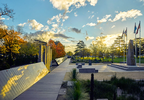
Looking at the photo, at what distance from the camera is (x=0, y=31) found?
2308cm

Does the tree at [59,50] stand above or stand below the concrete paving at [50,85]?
above

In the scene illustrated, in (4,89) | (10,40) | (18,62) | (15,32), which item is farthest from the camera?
(15,32)

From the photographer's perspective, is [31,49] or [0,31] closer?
[0,31]

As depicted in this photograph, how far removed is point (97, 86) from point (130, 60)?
46.1 ft

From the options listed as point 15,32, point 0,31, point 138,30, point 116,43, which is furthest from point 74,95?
point 116,43

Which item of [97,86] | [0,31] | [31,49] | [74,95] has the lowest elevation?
[97,86]

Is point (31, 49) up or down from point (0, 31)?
down

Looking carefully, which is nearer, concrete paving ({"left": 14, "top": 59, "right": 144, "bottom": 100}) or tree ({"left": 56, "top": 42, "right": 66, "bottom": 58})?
concrete paving ({"left": 14, "top": 59, "right": 144, "bottom": 100})

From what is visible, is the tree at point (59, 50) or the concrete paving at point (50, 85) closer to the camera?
the concrete paving at point (50, 85)

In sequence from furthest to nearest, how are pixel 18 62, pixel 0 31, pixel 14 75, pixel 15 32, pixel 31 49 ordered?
pixel 31 49, pixel 15 32, pixel 0 31, pixel 18 62, pixel 14 75

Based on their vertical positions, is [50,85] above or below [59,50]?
below

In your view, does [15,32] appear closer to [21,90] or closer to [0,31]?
[0,31]

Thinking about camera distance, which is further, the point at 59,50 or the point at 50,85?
the point at 59,50

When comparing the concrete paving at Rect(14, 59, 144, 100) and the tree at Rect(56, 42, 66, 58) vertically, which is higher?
the tree at Rect(56, 42, 66, 58)
